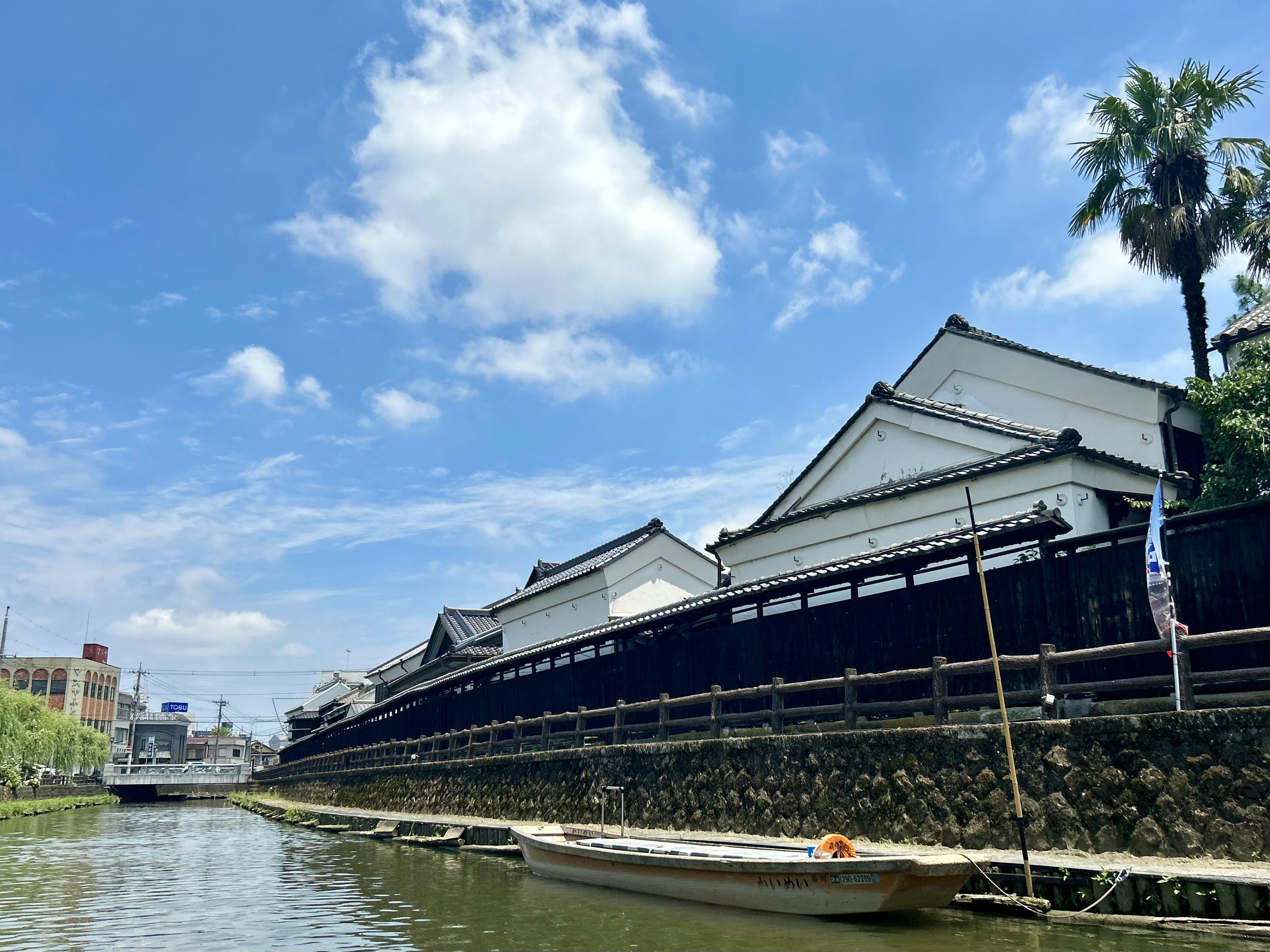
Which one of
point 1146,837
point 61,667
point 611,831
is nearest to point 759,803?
point 611,831

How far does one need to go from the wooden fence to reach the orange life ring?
10.2ft

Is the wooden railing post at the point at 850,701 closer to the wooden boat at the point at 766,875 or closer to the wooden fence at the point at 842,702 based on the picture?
the wooden fence at the point at 842,702

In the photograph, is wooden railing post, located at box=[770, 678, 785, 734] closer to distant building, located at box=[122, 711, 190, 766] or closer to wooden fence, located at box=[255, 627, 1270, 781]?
wooden fence, located at box=[255, 627, 1270, 781]

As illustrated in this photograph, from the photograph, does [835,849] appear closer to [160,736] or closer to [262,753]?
[160,736]

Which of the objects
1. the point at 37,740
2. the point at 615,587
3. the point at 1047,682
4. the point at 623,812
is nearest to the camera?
the point at 1047,682

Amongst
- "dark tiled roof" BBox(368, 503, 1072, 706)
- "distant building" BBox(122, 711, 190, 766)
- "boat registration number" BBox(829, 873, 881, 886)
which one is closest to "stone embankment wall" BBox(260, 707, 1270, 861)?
"boat registration number" BBox(829, 873, 881, 886)

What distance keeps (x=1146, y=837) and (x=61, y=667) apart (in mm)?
111985

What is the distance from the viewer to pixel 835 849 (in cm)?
1185

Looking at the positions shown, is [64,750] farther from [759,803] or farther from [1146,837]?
[1146,837]

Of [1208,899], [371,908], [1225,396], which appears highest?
[1225,396]

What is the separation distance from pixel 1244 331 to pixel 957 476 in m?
8.54

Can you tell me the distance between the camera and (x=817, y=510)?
24.6m

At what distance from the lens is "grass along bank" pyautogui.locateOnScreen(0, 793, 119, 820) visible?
156 ft

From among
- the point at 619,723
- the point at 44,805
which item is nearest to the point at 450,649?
the point at 44,805
